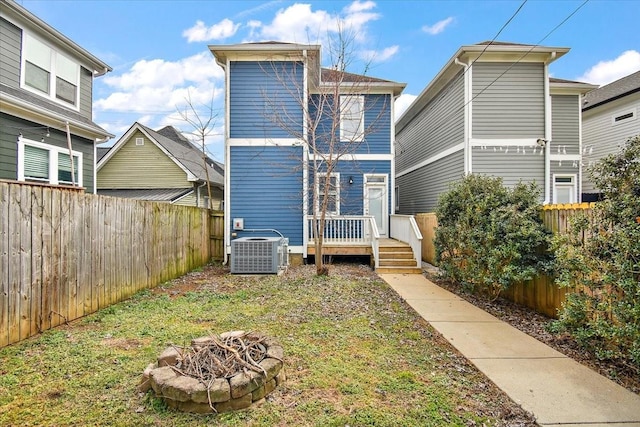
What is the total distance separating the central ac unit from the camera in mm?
8062

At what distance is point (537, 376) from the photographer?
120 inches

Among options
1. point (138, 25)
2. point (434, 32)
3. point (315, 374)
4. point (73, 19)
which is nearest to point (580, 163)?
point (434, 32)

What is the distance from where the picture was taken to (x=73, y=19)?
399 inches

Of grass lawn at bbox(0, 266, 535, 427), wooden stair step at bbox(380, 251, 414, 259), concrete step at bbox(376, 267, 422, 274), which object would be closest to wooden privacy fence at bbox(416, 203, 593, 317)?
grass lawn at bbox(0, 266, 535, 427)

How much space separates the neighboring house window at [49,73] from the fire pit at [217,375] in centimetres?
906

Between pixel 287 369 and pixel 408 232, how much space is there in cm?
696

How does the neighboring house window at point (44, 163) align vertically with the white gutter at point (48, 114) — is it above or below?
below

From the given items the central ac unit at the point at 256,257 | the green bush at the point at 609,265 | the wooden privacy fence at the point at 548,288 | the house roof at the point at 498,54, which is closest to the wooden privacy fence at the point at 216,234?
the central ac unit at the point at 256,257

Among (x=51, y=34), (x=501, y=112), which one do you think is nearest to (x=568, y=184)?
(x=501, y=112)

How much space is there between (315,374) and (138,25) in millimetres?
12272

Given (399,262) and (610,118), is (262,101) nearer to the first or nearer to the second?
(399,262)

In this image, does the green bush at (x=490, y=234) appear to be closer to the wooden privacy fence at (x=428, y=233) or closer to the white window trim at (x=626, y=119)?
the wooden privacy fence at (x=428, y=233)

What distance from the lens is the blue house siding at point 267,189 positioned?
9750mm

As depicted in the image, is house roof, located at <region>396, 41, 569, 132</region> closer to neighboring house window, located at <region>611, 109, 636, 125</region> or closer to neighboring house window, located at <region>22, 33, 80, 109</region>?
neighboring house window, located at <region>611, 109, 636, 125</region>
